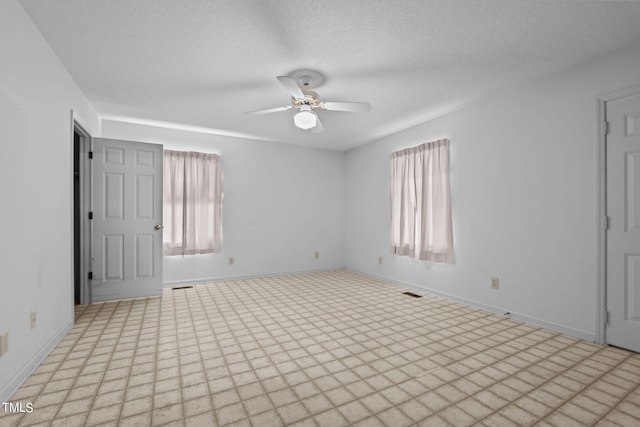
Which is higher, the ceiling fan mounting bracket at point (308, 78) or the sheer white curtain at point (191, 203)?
the ceiling fan mounting bracket at point (308, 78)

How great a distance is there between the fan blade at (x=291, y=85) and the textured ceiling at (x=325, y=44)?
0.96 feet

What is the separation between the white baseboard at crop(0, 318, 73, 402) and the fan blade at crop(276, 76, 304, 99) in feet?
8.48

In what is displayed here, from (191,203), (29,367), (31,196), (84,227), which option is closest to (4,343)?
(29,367)

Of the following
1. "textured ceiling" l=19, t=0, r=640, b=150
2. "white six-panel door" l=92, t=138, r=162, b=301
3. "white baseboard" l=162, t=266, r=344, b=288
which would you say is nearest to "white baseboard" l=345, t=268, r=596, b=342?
"white baseboard" l=162, t=266, r=344, b=288

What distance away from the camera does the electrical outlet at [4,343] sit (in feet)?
5.53

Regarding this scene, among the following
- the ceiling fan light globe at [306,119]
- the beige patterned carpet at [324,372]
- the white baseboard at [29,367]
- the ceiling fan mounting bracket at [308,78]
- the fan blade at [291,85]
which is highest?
the ceiling fan mounting bracket at [308,78]

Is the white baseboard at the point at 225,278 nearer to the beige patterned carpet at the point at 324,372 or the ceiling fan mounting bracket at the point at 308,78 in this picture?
the beige patterned carpet at the point at 324,372

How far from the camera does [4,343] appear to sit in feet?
5.62

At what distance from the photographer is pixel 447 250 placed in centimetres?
383

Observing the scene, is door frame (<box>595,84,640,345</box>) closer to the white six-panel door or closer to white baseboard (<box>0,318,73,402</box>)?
white baseboard (<box>0,318,73,402</box>)

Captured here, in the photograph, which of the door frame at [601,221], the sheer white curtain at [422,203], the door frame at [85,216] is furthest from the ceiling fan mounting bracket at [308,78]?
the door frame at [85,216]

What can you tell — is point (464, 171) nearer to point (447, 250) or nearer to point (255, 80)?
point (447, 250)

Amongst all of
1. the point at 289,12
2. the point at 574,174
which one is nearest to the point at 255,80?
the point at 289,12

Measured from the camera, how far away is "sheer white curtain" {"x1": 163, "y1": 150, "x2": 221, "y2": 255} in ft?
15.0
